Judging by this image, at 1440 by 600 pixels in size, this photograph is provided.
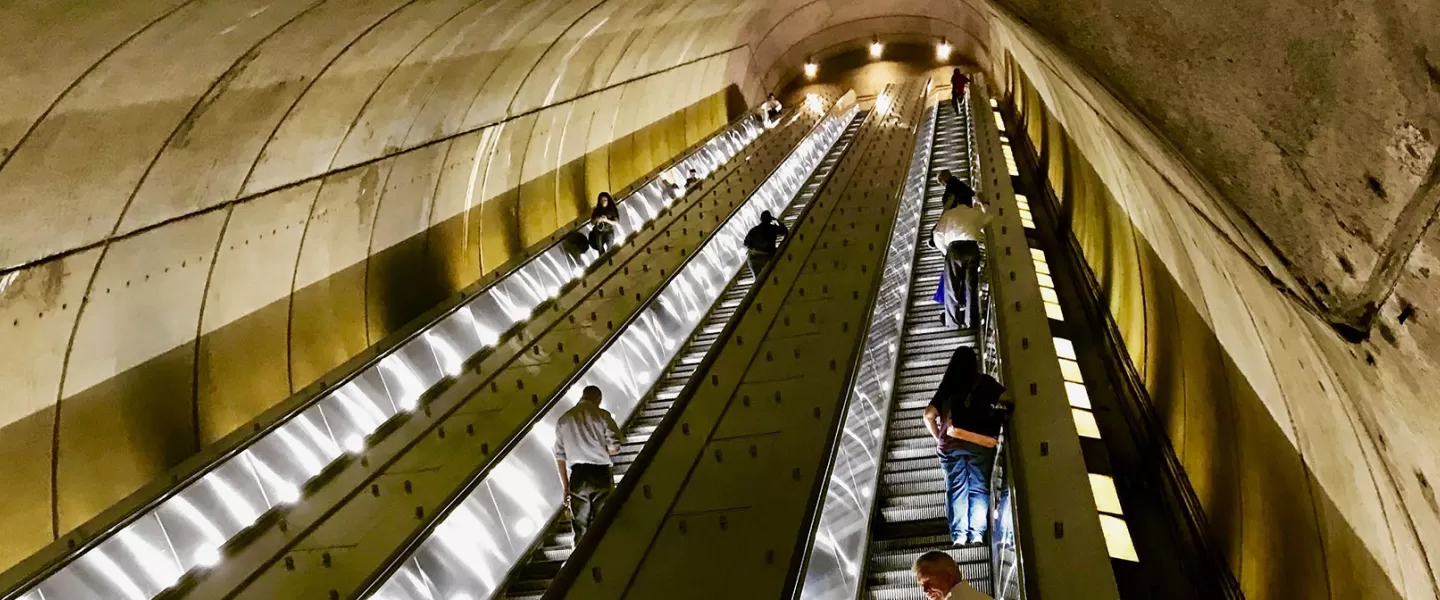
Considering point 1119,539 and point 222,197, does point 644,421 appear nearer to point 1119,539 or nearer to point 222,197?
point 1119,539

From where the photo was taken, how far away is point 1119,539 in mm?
7438

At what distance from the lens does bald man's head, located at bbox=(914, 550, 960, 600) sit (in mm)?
3908

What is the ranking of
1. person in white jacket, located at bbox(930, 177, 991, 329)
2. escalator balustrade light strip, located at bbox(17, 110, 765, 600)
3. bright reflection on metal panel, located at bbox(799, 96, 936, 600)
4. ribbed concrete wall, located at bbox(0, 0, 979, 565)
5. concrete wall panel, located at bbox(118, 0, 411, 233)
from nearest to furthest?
bright reflection on metal panel, located at bbox(799, 96, 936, 600) < escalator balustrade light strip, located at bbox(17, 110, 765, 600) < ribbed concrete wall, located at bbox(0, 0, 979, 565) < concrete wall panel, located at bbox(118, 0, 411, 233) < person in white jacket, located at bbox(930, 177, 991, 329)

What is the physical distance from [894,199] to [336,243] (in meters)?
6.16

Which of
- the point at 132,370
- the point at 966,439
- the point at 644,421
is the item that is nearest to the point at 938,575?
the point at 966,439

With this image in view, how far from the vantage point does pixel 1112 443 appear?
9039 millimetres

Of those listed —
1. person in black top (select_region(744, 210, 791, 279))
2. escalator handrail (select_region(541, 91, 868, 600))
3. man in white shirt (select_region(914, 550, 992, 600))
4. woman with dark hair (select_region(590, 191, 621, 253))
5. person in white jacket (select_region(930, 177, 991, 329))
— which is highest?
woman with dark hair (select_region(590, 191, 621, 253))

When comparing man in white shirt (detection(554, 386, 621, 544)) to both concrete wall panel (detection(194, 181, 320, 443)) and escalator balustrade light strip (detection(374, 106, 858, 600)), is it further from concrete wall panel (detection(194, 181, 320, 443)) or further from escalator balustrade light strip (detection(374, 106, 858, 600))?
concrete wall panel (detection(194, 181, 320, 443))

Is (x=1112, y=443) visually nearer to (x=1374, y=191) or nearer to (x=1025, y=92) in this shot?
(x=1374, y=191)

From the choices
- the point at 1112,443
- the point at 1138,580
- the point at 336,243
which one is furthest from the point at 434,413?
the point at 1112,443

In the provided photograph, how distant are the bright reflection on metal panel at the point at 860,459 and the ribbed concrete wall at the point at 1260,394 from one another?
203cm

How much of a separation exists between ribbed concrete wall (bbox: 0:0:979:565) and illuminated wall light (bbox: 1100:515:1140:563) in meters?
6.50

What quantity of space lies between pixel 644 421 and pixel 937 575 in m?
4.98

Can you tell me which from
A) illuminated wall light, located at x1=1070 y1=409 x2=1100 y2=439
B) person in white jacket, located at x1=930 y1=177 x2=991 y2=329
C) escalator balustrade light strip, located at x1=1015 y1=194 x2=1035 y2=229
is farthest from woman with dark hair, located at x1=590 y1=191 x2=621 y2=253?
illuminated wall light, located at x1=1070 y1=409 x2=1100 y2=439
